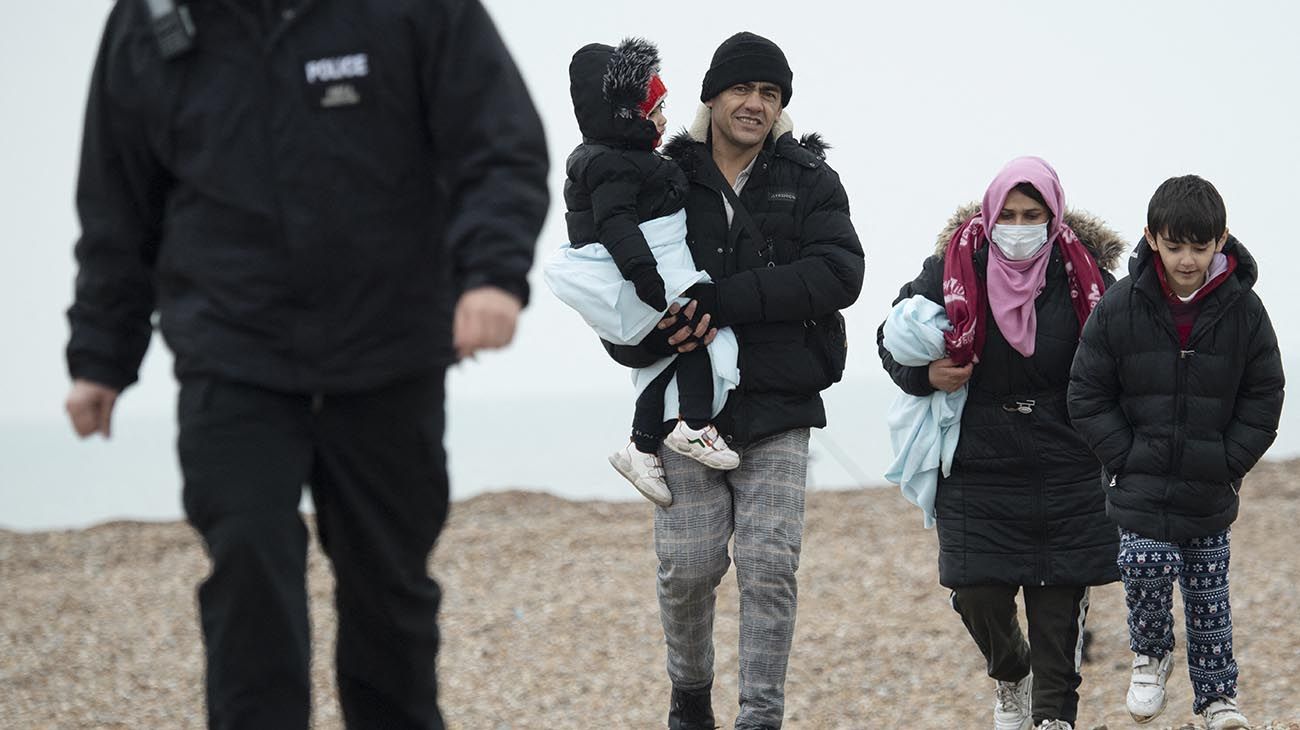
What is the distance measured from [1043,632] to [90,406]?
11.0ft

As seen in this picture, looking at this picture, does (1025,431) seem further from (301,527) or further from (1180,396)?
(301,527)

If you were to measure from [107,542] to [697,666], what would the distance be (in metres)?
9.29

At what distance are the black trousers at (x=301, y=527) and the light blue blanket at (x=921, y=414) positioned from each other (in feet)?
7.76

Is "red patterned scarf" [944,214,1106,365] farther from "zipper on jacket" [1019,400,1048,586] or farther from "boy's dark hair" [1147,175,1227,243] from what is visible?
"boy's dark hair" [1147,175,1227,243]

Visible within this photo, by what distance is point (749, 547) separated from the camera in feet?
16.7

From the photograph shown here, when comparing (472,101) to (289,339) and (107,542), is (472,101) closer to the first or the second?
(289,339)

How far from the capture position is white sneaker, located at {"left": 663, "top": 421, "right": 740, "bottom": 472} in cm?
505

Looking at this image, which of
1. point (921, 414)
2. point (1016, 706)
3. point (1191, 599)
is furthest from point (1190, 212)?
point (1016, 706)

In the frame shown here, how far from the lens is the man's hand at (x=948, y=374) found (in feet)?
17.7

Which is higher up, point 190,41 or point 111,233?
point 190,41

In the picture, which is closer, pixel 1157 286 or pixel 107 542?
pixel 1157 286

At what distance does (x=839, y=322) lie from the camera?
5.29 metres

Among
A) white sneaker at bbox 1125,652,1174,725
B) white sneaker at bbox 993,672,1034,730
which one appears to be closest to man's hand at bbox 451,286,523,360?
white sneaker at bbox 1125,652,1174,725

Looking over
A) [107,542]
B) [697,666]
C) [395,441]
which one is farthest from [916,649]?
[107,542]
